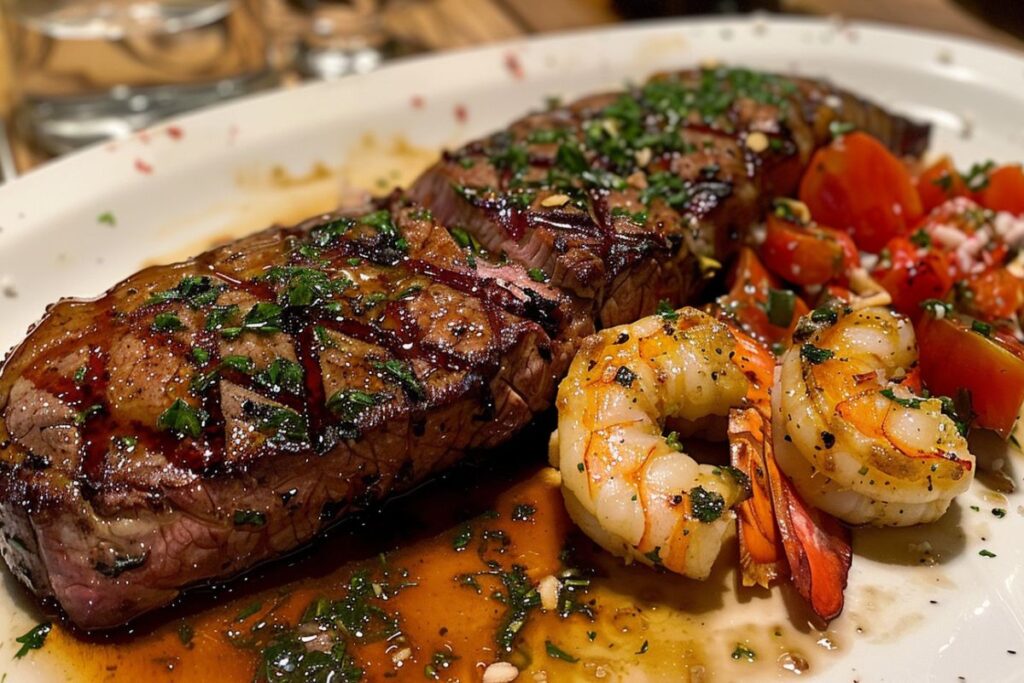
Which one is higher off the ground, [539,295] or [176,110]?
[539,295]

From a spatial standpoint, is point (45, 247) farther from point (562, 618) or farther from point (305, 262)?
point (562, 618)

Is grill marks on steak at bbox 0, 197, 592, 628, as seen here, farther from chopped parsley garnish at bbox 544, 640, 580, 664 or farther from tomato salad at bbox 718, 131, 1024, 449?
tomato salad at bbox 718, 131, 1024, 449

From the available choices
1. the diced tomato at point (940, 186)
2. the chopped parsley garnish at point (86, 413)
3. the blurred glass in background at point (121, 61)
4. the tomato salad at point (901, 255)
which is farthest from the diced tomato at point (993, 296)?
the blurred glass in background at point (121, 61)

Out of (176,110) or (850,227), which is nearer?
(850,227)

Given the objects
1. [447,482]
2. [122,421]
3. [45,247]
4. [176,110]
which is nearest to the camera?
[122,421]

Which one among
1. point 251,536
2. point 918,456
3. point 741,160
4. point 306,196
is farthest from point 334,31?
point 918,456

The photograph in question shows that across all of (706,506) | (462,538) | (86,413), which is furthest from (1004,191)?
(86,413)

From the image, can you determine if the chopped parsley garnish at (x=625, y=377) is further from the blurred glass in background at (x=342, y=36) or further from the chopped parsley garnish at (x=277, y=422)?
the blurred glass in background at (x=342, y=36)
